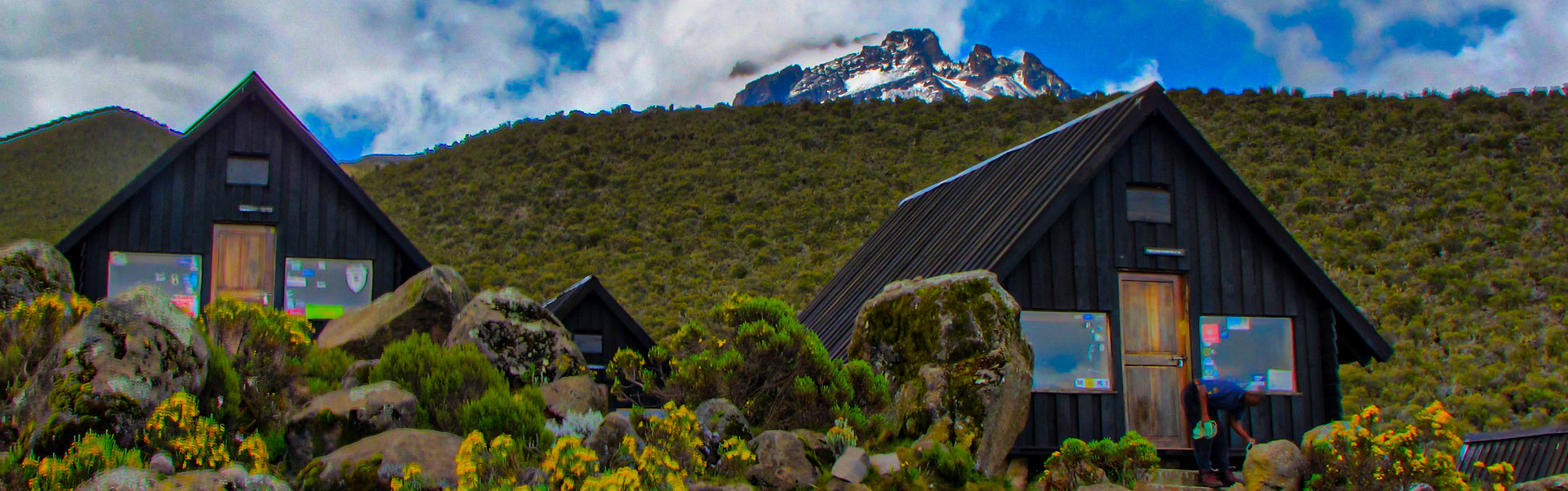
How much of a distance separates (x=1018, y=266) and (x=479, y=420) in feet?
23.0

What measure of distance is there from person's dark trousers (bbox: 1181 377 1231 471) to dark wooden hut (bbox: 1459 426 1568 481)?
526cm

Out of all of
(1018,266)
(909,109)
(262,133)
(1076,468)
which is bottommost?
(1076,468)

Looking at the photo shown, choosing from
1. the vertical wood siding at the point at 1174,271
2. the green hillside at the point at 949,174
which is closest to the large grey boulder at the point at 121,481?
the vertical wood siding at the point at 1174,271

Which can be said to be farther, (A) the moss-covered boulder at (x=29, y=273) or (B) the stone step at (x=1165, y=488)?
(B) the stone step at (x=1165, y=488)

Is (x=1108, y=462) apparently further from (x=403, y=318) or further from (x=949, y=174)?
(x=949, y=174)

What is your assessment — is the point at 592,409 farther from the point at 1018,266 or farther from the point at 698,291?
the point at 698,291

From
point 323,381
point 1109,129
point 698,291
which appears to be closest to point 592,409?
point 323,381

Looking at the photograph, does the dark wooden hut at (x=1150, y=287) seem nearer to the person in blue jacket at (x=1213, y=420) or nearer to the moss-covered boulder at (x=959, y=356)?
the person in blue jacket at (x=1213, y=420)

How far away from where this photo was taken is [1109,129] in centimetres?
1370

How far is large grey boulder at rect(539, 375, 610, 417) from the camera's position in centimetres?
937

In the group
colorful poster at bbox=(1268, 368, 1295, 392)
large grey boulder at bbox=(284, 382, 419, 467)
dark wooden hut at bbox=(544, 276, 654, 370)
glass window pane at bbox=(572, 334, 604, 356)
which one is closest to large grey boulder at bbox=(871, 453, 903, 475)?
large grey boulder at bbox=(284, 382, 419, 467)

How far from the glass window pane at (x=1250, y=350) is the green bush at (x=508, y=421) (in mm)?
8652

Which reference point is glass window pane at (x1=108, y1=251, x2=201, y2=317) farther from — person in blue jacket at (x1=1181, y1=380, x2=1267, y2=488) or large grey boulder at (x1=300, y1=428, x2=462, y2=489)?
person in blue jacket at (x1=1181, y1=380, x2=1267, y2=488)

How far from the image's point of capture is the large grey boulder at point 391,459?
7.46m
